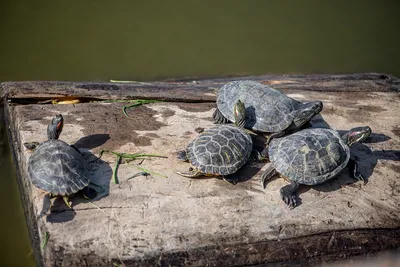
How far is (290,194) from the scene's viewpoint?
160 inches

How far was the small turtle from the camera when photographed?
13.3ft

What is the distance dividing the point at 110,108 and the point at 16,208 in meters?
1.54

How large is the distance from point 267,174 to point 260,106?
829 millimetres

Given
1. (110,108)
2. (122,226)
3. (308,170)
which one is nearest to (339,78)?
(308,170)

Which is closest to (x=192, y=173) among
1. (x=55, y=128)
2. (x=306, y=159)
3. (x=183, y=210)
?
(x=183, y=210)

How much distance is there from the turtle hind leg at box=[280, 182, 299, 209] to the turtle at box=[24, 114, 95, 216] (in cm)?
167

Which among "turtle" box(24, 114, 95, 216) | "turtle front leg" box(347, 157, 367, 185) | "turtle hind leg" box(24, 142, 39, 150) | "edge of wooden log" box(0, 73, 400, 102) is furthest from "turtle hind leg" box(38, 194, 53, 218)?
"turtle front leg" box(347, 157, 367, 185)

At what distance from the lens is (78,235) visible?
343 centimetres

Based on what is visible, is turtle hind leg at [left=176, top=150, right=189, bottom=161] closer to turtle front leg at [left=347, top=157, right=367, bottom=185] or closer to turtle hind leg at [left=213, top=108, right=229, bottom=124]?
turtle hind leg at [left=213, top=108, right=229, bottom=124]

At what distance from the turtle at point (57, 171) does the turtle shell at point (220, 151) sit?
97 centimetres

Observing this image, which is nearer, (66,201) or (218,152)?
(66,201)

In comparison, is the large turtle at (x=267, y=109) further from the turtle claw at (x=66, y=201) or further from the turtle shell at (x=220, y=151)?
the turtle claw at (x=66, y=201)

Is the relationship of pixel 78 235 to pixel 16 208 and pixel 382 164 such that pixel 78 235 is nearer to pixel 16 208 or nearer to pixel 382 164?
pixel 16 208

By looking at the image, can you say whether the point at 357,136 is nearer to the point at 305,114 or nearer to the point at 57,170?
the point at 305,114
